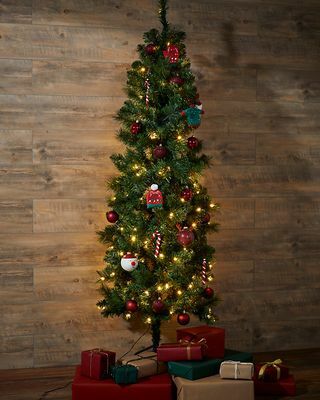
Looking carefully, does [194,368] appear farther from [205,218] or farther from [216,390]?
[205,218]

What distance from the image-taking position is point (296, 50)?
4.79m

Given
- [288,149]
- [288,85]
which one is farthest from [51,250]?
[288,85]

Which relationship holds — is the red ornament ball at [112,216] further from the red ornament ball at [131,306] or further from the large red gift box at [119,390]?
the large red gift box at [119,390]

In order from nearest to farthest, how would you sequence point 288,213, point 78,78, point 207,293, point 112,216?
1. point 112,216
2. point 207,293
3. point 78,78
4. point 288,213

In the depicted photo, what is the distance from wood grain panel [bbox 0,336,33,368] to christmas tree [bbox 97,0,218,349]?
684 mm

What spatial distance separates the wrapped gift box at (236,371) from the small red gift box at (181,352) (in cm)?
18

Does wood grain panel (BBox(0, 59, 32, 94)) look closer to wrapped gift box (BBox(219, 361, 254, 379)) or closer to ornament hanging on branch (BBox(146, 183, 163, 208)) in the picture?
ornament hanging on branch (BBox(146, 183, 163, 208))

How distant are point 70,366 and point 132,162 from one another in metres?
1.49

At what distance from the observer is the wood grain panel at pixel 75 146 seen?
14.3ft

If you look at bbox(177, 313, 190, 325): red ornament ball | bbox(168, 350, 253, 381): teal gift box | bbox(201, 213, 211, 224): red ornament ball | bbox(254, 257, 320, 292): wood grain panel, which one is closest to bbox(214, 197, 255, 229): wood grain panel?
bbox(254, 257, 320, 292): wood grain panel

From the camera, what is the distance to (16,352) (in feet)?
14.3

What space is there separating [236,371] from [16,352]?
1.60 meters

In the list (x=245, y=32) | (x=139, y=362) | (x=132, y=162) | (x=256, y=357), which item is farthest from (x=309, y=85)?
(x=139, y=362)

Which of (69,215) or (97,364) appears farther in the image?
Result: (69,215)
